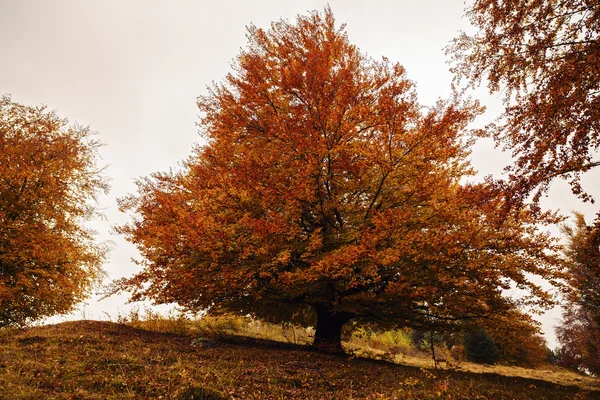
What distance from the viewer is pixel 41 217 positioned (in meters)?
13.7

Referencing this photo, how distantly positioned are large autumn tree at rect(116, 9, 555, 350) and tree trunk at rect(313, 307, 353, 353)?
261 mm

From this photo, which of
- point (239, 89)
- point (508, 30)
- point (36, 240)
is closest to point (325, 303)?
point (239, 89)

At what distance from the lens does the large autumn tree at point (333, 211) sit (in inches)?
285

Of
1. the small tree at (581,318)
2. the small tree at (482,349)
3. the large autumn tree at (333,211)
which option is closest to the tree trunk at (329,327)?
the large autumn tree at (333,211)

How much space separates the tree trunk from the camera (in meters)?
9.58

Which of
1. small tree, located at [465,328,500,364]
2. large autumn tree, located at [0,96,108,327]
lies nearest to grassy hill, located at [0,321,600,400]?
large autumn tree, located at [0,96,108,327]

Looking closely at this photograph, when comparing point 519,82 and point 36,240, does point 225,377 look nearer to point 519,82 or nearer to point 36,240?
point 519,82

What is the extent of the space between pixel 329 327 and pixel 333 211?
369 cm

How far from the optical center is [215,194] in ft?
25.3

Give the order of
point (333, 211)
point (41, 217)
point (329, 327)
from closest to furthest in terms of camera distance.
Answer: point (333, 211) → point (329, 327) → point (41, 217)

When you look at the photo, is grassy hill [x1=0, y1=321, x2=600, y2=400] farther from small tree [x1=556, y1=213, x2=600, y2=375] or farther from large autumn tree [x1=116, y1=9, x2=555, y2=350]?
small tree [x1=556, y1=213, x2=600, y2=375]

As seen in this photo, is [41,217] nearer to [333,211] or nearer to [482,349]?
[333,211]

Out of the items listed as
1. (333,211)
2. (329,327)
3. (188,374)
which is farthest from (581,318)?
(188,374)

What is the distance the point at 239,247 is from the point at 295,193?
1.71 metres
